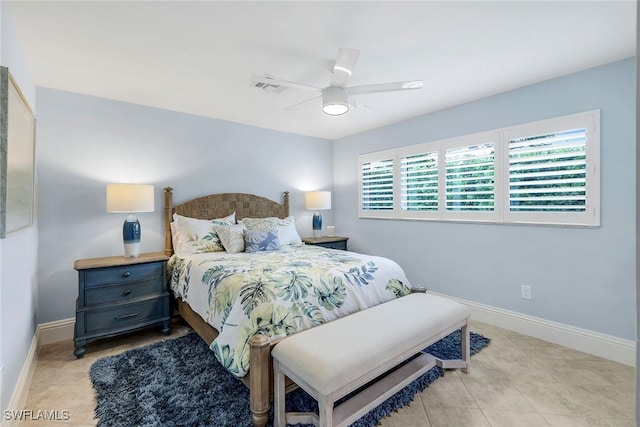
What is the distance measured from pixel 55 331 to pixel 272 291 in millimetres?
2435

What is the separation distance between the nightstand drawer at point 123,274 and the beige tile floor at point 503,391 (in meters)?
0.60

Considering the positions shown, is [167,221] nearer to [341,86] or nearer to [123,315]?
[123,315]

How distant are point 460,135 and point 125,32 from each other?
10.6 feet

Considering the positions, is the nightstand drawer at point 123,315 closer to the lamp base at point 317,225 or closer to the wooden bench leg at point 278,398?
the wooden bench leg at point 278,398

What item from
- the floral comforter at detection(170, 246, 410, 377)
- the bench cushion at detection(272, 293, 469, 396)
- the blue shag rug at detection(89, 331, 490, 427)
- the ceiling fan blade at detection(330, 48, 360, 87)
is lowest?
the blue shag rug at detection(89, 331, 490, 427)

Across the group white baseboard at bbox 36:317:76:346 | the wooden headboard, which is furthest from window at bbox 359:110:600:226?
white baseboard at bbox 36:317:76:346

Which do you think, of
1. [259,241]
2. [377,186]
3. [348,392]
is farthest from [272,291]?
[377,186]

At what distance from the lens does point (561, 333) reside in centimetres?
258

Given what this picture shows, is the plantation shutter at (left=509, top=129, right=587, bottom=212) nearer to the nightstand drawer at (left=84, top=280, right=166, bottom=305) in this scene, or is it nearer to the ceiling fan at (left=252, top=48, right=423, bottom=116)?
the ceiling fan at (left=252, top=48, right=423, bottom=116)

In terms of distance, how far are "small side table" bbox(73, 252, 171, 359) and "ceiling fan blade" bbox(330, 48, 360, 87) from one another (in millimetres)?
2294

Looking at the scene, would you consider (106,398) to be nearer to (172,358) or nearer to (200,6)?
(172,358)

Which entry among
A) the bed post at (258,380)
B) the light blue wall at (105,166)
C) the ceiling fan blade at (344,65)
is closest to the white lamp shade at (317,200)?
the light blue wall at (105,166)

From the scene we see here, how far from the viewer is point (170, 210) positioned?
10.9 ft

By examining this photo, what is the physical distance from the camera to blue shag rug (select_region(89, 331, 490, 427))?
168cm
